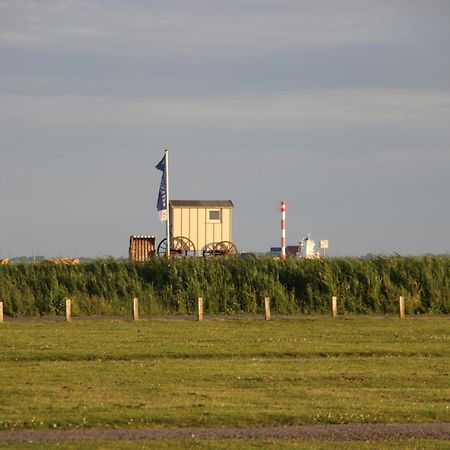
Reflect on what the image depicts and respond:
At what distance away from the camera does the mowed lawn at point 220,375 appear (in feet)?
66.0

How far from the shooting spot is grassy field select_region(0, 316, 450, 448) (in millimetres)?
20109

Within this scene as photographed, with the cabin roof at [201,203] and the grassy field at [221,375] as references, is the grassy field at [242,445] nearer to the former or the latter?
the grassy field at [221,375]

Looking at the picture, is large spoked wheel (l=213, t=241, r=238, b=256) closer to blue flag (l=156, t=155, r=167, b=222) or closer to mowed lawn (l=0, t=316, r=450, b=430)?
blue flag (l=156, t=155, r=167, b=222)

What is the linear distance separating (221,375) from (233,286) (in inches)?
1154

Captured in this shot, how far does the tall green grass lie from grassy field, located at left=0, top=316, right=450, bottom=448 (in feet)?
35.7

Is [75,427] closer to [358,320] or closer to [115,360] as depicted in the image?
[115,360]

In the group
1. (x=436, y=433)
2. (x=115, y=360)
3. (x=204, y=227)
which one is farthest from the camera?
(x=204, y=227)

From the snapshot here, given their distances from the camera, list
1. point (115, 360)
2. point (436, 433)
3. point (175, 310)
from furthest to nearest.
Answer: point (175, 310) → point (115, 360) → point (436, 433)

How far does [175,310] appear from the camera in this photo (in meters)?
55.2

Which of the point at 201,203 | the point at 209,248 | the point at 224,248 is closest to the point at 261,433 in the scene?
the point at 224,248

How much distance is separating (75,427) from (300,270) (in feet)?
125

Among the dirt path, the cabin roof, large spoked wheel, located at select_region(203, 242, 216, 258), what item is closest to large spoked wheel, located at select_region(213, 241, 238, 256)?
large spoked wheel, located at select_region(203, 242, 216, 258)

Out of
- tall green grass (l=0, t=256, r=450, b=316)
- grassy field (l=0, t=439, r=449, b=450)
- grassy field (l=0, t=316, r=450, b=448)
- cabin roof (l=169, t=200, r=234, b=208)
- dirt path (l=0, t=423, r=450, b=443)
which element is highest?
cabin roof (l=169, t=200, r=234, b=208)

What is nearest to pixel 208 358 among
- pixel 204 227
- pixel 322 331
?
pixel 322 331
